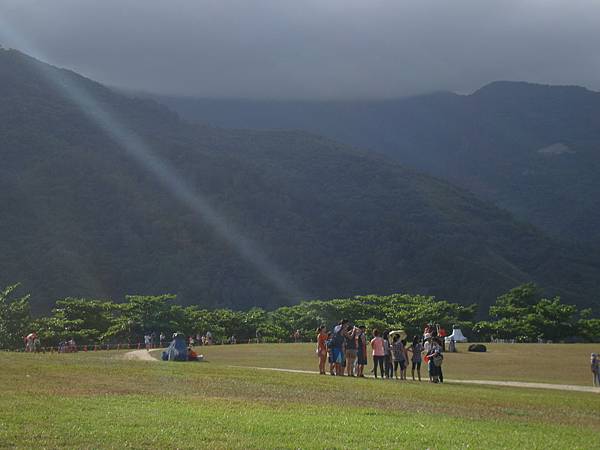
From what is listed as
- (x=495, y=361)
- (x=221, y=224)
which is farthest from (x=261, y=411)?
(x=221, y=224)

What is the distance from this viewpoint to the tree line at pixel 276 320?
5272cm

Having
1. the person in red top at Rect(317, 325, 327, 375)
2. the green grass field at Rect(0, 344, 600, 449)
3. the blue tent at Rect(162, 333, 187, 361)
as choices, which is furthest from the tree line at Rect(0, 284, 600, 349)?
the green grass field at Rect(0, 344, 600, 449)

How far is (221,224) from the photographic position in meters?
144

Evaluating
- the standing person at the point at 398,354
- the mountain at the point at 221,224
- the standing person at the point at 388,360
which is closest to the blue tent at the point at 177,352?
the standing person at the point at 388,360

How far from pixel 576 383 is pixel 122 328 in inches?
1381

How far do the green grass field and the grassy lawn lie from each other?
6132 millimetres

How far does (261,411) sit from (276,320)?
49.7 meters

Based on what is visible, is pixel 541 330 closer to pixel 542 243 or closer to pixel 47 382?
pixel 47 382

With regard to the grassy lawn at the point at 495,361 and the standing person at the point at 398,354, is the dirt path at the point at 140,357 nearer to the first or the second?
the grassy lawn at the point at 495,361

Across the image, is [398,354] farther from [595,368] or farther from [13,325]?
[13,325]

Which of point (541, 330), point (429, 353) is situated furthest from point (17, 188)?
point (429, 353)

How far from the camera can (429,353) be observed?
2466cm

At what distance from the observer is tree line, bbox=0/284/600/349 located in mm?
52719

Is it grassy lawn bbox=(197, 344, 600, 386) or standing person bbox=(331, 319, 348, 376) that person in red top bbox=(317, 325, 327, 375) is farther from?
grassy lawn bbox=(197, 344, 600, 386)
